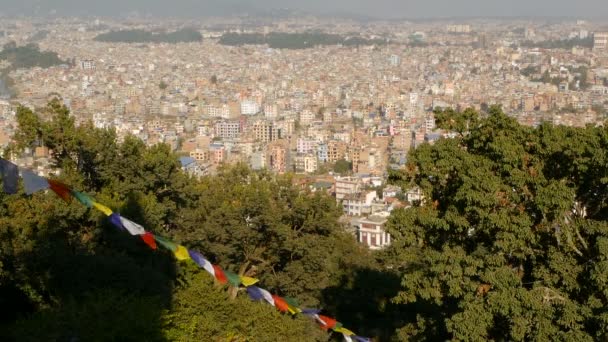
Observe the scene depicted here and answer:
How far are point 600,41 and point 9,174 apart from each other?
93.0 metres

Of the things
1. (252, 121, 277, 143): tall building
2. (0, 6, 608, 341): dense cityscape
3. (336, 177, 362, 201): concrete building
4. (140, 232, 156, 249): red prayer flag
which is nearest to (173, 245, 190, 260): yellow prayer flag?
(140, 232, 156, 249): red prayer flag

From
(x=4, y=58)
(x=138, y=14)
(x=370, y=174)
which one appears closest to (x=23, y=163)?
(x=370, y=174)

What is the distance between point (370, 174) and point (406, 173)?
28528 millimetres

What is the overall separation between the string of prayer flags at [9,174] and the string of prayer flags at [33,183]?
0.05 metres

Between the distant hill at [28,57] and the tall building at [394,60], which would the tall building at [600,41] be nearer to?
the tall building at [394,60]

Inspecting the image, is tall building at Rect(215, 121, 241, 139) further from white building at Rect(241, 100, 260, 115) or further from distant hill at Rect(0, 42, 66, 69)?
distant hill at Rect(0, 42, 66, 69)

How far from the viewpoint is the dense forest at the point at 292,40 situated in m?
94.4

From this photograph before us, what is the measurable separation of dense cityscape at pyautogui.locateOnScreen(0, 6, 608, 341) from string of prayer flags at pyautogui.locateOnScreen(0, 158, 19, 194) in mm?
1363

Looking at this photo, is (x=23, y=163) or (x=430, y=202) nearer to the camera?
(x=430, y=202)

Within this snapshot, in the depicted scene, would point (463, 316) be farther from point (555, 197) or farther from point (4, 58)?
point (4, 58)

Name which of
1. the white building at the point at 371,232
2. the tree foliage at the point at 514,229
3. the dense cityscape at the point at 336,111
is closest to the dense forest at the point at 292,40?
the dense cityscape at the point at 336,111

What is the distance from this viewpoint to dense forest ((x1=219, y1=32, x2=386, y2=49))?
94387 millimetres

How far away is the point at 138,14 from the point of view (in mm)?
148375

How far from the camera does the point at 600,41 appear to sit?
89625 mm
